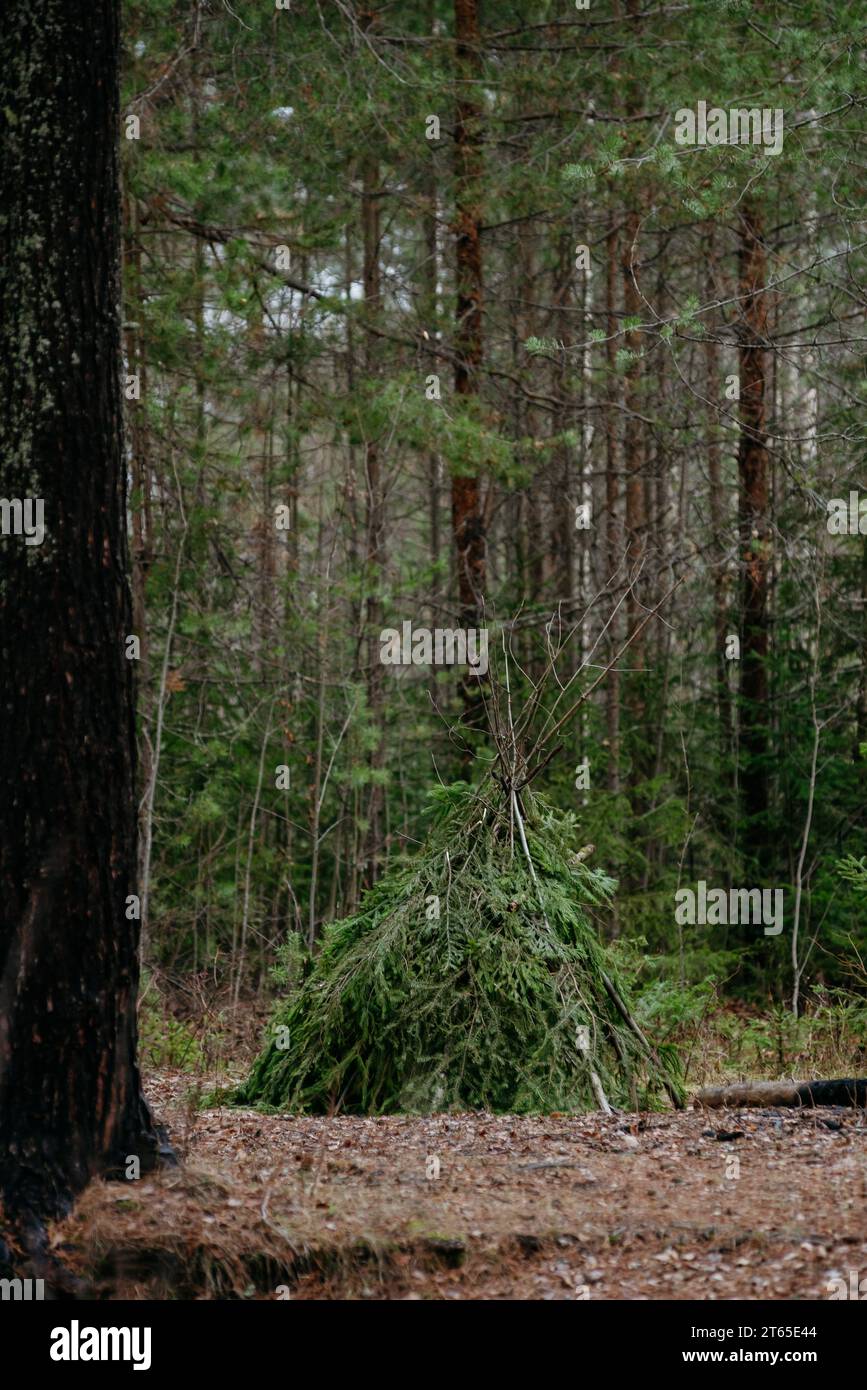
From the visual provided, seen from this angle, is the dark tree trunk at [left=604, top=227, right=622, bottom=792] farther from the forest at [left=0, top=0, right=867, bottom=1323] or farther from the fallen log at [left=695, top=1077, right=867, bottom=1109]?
the fallen log at [left=695, top=1077, right=867, bottom=1109]

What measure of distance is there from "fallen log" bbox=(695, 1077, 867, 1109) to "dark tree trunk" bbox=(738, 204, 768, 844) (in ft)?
27.1

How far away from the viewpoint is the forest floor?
4.36 m

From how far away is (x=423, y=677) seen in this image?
17062mm

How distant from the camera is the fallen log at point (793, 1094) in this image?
6773 mm

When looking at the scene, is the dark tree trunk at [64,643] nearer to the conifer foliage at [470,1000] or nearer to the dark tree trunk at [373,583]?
the conifer foliage at [470,1000]

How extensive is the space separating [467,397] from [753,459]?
4.27m

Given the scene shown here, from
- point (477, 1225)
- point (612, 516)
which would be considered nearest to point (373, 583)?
point (612, 516)

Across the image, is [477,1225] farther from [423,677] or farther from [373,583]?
[423,677]

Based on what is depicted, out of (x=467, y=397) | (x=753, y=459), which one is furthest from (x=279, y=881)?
(x=753, y=459)

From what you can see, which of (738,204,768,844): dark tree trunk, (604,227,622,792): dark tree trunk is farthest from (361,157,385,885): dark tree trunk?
(738,204,768,844): dark tree trunk

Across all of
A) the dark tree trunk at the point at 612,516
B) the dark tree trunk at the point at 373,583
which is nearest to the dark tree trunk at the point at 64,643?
the dark tree trunk at the point at 373,583

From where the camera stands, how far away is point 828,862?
14461 mm
